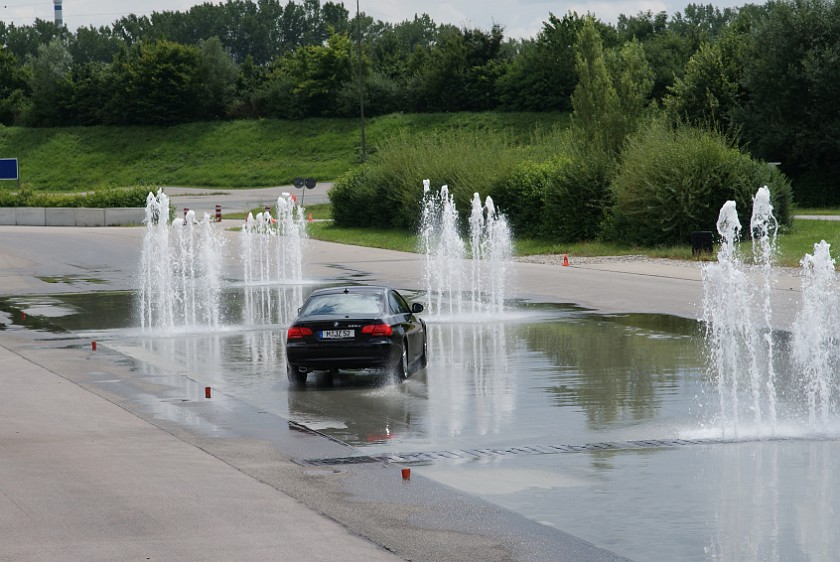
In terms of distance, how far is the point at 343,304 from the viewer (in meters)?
16.3

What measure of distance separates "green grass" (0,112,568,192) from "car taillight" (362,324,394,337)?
250 ft

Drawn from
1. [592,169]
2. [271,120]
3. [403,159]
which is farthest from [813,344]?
[271,120]

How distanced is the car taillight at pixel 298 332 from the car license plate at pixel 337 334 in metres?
0.20

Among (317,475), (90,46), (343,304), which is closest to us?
(317,475)

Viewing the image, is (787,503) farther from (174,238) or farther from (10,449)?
(174,238)

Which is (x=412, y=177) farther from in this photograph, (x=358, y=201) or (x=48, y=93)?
(x=48, y=93)

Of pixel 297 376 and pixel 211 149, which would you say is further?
pixel 211 149

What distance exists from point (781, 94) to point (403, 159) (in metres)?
18.6

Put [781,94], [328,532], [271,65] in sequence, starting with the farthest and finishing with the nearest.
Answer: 1. [271,65]
2. [781,94]
3. [328,532]

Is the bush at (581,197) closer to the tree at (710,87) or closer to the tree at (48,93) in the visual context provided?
the tree at (710,87)

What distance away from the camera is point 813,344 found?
1800 cm

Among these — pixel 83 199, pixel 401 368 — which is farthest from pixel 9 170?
pixel 401 368

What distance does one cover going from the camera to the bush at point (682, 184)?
124 ft

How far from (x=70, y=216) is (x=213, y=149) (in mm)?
40562
